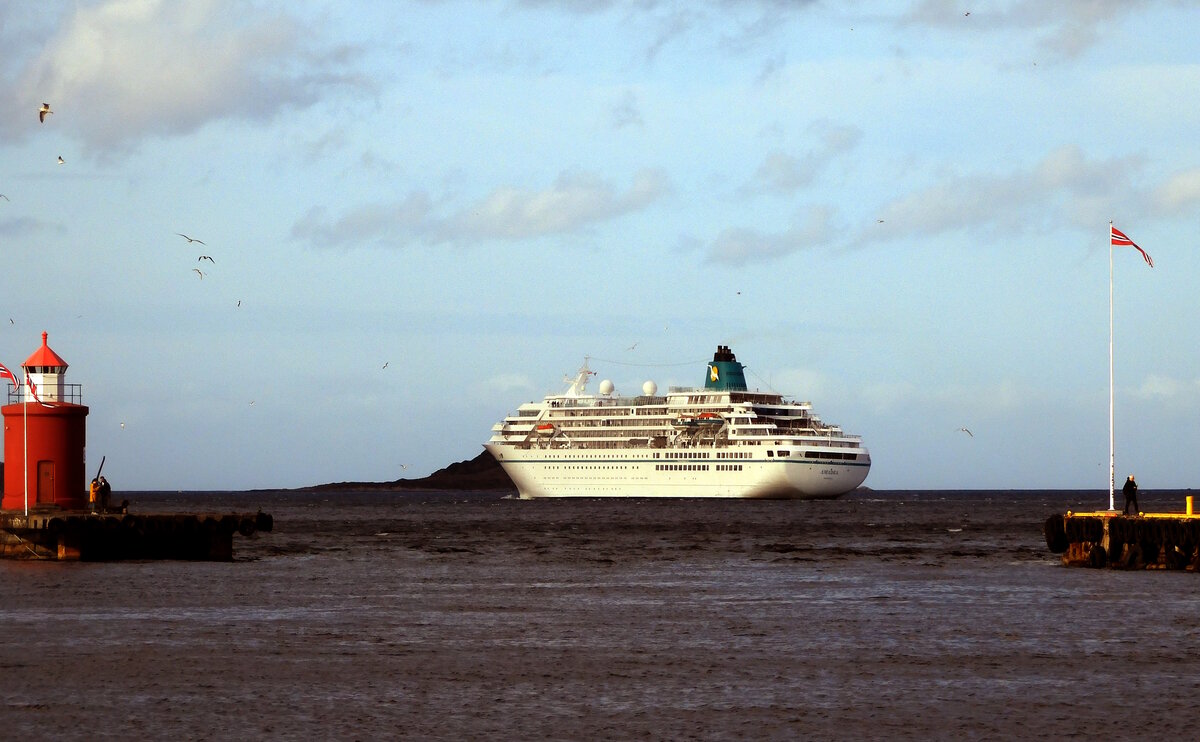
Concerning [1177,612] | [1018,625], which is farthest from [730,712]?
[1177,612]

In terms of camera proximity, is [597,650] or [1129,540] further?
[1129,540]

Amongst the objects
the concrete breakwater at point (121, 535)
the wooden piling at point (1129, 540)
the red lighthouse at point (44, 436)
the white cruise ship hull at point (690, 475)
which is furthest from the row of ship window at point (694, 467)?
the red lighthouse at point (44, 436)

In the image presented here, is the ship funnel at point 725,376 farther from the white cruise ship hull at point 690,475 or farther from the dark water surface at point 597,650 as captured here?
the dark water surface at point 597,650

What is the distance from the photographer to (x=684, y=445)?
12450 centimetres

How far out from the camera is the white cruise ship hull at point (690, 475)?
121 meters

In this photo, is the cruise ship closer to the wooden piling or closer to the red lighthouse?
the wooden piling

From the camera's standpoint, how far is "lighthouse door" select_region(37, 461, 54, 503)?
43.0 meters

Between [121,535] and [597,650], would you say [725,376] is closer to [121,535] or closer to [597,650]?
[121,535]

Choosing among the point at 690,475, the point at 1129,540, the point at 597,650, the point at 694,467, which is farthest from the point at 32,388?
the point at 690,475

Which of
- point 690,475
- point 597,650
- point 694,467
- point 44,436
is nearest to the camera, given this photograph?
point 597,650

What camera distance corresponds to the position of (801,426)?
128 m

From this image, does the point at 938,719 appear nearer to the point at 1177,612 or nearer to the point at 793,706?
the point at 793,706

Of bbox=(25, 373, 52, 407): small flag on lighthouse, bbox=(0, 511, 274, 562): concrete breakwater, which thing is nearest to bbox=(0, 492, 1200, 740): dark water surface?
bbox=(0, 511, 274, 562): concrete breakwater

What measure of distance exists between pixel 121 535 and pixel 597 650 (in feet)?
72.2
